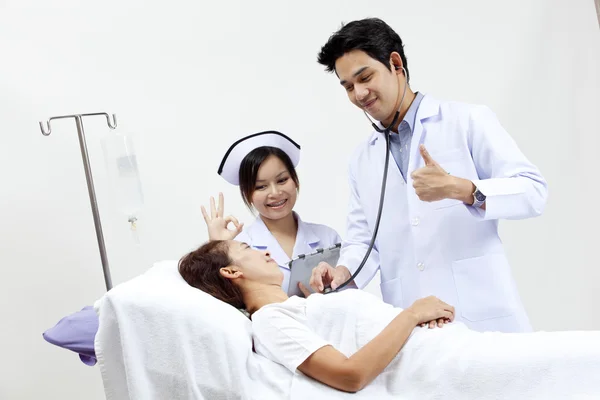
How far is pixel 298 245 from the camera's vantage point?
2.23m

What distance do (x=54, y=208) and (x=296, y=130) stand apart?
110 centimetres

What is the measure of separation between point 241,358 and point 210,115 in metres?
1.68

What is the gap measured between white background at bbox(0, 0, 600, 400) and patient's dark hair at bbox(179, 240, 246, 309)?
117 cm

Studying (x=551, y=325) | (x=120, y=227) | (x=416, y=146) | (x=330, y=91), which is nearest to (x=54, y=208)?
(x=120, y=227)

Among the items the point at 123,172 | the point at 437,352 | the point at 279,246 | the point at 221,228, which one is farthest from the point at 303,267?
the point at 123,172

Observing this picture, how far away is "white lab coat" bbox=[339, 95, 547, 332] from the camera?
5.67 feet

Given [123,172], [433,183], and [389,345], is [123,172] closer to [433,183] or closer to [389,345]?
[433,183]

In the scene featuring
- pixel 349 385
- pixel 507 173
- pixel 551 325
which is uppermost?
pixel 507 173

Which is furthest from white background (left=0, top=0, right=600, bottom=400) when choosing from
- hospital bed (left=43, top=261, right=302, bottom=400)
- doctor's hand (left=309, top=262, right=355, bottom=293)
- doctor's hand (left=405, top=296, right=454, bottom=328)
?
doctor's hand (left=405, top=296, right=454, bottom=328)

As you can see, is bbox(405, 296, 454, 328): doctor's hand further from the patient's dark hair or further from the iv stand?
the iv stand

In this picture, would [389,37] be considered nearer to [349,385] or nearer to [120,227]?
[349,385]

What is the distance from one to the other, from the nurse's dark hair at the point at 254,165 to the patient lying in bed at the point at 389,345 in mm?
487

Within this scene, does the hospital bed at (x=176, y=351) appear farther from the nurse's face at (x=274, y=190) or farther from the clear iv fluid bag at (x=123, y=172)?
the clear iv fluid bag at (x=123, y=172)

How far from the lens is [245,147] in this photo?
2.23 metres
